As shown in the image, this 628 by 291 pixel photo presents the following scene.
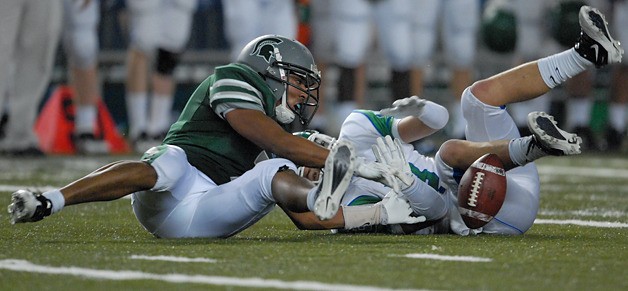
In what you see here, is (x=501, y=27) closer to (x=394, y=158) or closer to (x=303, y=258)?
(x=394, y=158)

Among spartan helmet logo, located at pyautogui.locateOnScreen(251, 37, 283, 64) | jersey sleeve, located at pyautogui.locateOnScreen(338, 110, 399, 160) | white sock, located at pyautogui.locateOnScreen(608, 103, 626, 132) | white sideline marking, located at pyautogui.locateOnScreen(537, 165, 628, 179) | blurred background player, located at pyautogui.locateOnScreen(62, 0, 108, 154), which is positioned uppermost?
spartan helmet logo, located at pyautogui.locateOnScreen(251, 37, 283, 64)

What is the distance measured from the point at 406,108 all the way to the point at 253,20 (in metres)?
4.39

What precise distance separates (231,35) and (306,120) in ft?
14.8

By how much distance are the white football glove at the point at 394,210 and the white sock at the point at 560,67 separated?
2.20 ft

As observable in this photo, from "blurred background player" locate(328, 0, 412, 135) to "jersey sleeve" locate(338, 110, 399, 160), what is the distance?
3951 mm

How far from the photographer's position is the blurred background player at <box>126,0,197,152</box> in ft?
27.7

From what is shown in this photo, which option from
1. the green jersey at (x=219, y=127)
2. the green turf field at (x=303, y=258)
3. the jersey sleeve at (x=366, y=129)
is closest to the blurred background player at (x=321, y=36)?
the green turf field at (x=303, y=258)

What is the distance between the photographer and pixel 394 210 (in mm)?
4148

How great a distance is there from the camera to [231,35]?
8750mm

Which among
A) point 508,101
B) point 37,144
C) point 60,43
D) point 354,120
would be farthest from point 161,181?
point 60,43

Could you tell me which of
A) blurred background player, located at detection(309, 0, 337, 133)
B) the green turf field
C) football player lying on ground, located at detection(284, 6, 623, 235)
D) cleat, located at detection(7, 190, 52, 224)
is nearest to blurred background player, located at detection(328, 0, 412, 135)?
blurred background player, located at detection(309, 0, 337, 133)

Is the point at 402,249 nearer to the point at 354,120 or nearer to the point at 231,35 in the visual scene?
the point at 354,120

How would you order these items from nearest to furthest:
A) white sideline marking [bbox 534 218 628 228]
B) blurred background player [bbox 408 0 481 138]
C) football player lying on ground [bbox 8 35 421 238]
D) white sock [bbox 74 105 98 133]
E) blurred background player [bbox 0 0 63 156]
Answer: football player lying on ground [bbox 8 35 421 238] → white sideline marking [bbox 534 218 628 228] → blurred background player [bbox 0 0 63 156] → white sock [bbox 74 105 98 133] → blurred background player [bbox 408 0 481 138]

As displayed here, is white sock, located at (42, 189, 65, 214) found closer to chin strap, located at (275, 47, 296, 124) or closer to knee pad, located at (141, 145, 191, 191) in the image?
knee pad, located at (141, 145, 191, 191)
